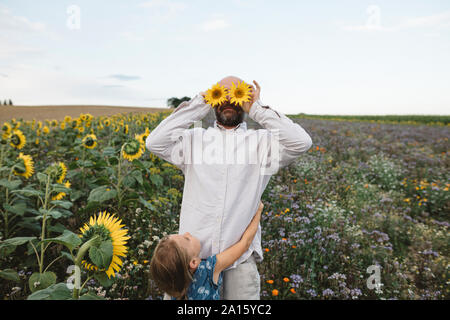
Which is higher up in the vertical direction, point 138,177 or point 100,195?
point 138,177

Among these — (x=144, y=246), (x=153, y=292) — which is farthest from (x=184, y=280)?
(x=144, y=246)

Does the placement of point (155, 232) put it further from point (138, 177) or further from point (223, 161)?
point (223, 161)

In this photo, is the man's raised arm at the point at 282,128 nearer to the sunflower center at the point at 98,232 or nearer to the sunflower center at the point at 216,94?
the sunflower center at the point at 216,94

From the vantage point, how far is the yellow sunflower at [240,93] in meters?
1.66

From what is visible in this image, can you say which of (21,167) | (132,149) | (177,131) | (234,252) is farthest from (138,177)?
(234,252)

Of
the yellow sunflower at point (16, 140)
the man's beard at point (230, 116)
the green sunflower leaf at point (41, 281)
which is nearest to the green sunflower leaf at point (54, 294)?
the green sunflower leaf at point (41, 281)

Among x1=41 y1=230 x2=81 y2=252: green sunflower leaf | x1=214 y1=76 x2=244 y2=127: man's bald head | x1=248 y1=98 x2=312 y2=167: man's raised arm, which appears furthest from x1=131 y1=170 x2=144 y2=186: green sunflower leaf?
x1=248 y1=98 x2=312 y2=167: man's raised arm

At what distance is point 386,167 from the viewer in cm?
697

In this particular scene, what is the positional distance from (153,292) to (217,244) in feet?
4.33

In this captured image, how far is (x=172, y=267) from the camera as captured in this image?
141 centimetres

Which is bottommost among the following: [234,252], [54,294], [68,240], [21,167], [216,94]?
[54,294]

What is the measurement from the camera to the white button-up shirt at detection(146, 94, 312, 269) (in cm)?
167

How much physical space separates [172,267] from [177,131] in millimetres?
787
